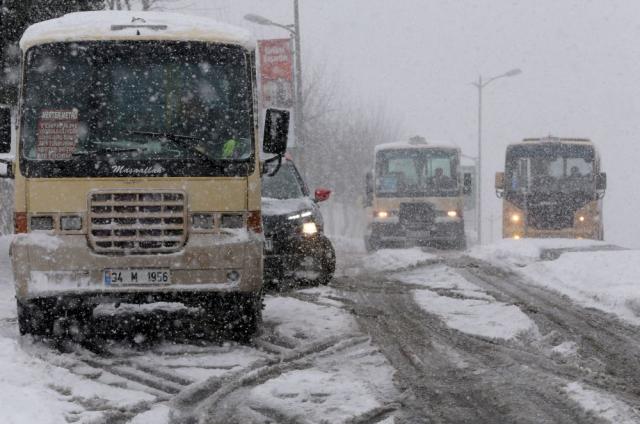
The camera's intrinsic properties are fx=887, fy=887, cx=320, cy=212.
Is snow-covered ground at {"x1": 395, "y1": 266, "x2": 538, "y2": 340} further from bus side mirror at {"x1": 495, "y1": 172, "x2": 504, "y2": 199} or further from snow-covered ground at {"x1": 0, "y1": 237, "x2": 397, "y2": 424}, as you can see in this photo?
bus side mirror at {"x1": 495, "y1": 172, "x2": 504, "y2": 199}

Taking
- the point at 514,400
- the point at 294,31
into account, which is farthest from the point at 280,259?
the point at 294,31

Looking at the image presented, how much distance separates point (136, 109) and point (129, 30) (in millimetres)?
760

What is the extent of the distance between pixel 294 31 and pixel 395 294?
20.5 metres

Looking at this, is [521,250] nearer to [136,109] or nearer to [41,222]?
[136,109]

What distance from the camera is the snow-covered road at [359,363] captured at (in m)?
5.67

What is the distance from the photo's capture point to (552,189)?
76.9 feet

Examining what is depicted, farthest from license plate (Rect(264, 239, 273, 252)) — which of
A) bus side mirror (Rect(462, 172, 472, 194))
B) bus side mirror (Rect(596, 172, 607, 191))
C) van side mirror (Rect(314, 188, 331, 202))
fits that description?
bus side mirror (Rect(596, 172, 607, 191))

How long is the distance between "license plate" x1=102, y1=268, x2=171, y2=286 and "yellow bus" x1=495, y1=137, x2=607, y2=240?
17185mm

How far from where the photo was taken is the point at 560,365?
23.0 ft

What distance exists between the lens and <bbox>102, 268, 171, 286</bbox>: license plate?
25.4 ft

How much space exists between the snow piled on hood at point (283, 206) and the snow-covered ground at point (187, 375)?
3.00m

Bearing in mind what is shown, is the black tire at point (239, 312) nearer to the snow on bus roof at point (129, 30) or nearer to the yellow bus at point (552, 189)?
the snow on bus roof at point (129, 30)

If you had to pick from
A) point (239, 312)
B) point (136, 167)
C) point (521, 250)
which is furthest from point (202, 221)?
point (521, 250)

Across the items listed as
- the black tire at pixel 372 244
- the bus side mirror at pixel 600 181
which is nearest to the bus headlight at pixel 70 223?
the black tire at pixel 372 244
